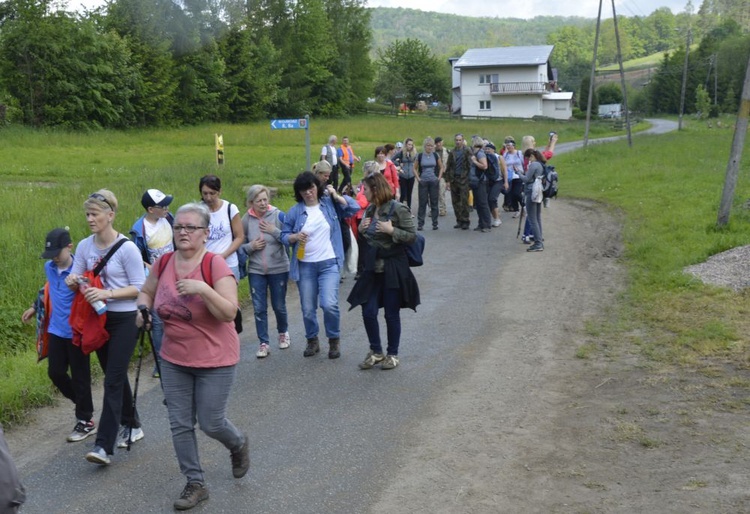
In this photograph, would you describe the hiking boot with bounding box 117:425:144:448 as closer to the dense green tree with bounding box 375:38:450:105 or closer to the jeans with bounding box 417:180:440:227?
A: the jeans with bounding box 417:180:440:227

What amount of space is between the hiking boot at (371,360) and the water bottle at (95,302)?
3017 mm

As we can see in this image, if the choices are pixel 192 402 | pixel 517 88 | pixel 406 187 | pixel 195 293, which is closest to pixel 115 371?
pixel 192 402

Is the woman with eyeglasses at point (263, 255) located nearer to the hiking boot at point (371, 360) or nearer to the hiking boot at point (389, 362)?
the hiking boot at point (371, 360)

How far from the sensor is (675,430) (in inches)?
233

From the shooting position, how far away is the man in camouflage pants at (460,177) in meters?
16.2

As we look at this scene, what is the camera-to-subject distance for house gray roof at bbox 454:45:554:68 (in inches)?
3600

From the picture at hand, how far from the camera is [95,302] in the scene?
212 inches

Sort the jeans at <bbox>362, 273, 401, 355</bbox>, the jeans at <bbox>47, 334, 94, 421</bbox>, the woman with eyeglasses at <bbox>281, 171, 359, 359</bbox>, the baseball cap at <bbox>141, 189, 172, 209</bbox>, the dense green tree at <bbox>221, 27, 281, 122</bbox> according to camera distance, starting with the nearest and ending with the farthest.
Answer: the jeans at <bbox>47, 334, 94, 421</bbox> → the baseball cap at <bbox>141, 189, 172, 209</bbox> → the jeans at <bbox>362, 273, 401, 355</bbox> → the woman with eyeglasses at <bbox>281, 171, 359, 359</bbox> → the dense green tree at <bbox>221, 27, 281, 122</bbox>

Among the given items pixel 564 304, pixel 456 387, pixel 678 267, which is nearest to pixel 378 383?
pixel 456 387

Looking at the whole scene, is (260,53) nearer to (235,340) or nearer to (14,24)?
(14,24)

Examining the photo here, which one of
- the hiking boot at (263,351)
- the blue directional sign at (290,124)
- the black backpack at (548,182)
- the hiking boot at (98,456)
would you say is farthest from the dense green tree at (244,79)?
the hiking boot at (98,456)

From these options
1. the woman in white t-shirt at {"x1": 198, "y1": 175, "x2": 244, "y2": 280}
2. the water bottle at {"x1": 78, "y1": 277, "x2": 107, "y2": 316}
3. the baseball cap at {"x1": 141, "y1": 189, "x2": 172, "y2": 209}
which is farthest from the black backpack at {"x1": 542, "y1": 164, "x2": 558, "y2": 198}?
the water bottle at {"x1": 78, "y1": 277, "x2": 107, "y2": 316}

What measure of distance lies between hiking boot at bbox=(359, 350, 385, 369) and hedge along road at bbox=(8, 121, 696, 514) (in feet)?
0.37

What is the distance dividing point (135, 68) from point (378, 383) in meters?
51.3
